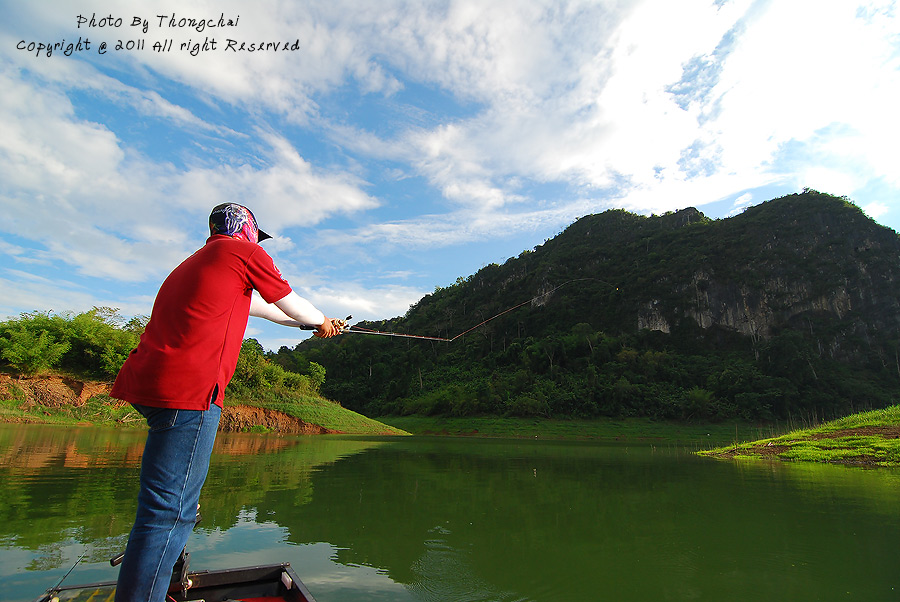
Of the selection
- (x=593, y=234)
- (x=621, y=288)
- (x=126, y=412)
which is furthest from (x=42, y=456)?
(x=593, y=234)

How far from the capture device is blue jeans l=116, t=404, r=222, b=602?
2018mm

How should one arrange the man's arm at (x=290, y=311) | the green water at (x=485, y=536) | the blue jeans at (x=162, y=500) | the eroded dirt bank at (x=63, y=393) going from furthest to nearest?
1. the eroded dirt bank at (x=63, y=393)
2. the green water at (x=485, y=536)
3. the man's arm at (x=290, y=311)
4. the blue jeans at (x=162, y=500)

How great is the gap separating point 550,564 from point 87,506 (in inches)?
230

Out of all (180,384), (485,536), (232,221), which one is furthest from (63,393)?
(180,384)

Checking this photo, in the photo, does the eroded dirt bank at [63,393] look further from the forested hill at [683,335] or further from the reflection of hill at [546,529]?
the forested hill at [683,335]

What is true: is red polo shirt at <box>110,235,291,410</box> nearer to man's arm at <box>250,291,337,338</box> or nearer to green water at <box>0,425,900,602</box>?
man's arm at <box>250,291,337,338</box>

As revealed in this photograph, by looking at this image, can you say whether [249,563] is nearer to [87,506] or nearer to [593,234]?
[87,506]

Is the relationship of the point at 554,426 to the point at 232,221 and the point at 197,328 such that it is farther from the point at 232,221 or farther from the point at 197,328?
the point at 197,328

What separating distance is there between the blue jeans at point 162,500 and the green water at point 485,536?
1729 mm

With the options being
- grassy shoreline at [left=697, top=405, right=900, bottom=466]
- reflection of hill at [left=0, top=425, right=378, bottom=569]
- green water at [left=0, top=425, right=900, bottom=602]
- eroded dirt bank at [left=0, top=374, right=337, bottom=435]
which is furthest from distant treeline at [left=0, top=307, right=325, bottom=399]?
grassy shoreline at [left=697, top=405, right=900, bottom=466]

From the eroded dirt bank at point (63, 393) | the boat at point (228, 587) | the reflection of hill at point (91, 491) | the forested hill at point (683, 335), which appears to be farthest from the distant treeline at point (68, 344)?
the forested hill at point (683, 335)

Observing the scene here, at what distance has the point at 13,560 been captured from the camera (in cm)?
375

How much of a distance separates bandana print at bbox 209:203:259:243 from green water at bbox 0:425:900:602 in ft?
9.15

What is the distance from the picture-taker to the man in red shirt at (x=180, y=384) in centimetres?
204
